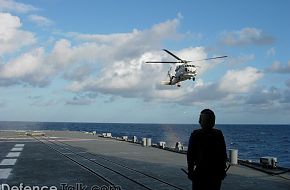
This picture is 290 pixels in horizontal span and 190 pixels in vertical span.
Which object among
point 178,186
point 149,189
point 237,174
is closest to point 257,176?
point 237,174

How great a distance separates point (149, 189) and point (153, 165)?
7.44m

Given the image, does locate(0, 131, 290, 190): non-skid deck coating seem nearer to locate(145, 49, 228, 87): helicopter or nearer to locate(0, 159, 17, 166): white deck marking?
locate(0, 159, 17, 166): white deck marking

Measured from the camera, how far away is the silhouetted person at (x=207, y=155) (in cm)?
691

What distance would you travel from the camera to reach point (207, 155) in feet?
22.7

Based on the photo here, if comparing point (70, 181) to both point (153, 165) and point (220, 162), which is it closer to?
point (153, 165)

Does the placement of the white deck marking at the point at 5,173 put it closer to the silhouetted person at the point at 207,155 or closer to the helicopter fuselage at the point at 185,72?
the silhouetted person at the point at 207,155

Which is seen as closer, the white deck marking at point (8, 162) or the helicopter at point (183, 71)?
the white deck marking at point (8, 162)

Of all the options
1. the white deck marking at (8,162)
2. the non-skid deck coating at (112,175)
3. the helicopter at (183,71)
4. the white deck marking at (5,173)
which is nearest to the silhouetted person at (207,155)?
the non-skid deck coating at (112,175)

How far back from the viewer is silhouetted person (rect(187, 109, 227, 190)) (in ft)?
22.7

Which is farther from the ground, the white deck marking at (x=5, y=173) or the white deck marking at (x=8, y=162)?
the white deck marking at (x=8, y=162)

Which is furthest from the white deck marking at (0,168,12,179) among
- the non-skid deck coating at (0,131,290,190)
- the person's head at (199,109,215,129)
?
the person's head at (199,109,215,129)

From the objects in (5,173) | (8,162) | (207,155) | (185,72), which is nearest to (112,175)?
(5,173)

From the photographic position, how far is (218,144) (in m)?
6.94

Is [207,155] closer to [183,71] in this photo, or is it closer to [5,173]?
[5,173]
